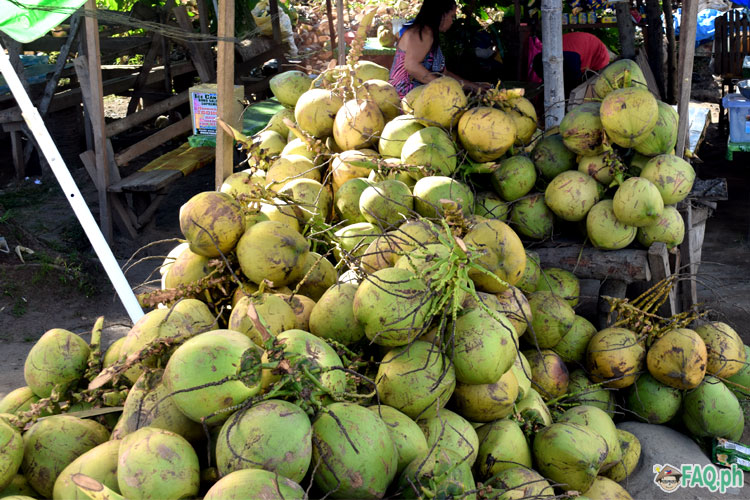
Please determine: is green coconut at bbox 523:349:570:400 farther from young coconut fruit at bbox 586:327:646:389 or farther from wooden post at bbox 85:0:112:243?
wooden post at bbox 85:0:112:243

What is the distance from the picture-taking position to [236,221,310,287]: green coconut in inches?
80.4

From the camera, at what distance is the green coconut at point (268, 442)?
4.27ft

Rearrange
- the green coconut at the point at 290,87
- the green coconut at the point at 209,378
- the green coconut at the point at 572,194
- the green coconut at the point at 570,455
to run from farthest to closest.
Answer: the green coconut at the point at 290,87 < the green coconut at the point at 572,194 < the green coconut at the point at 570,455 < the green coconut at the point at 209,378

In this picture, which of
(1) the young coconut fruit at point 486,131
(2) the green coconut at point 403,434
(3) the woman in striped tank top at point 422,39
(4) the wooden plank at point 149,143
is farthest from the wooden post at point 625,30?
(2) the green coconut at point 403,434

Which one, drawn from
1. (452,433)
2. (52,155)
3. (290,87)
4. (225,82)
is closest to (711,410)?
(452,433)

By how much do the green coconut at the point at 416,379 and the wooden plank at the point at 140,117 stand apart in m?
5.16

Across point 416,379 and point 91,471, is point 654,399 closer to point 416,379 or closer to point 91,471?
point 416,379

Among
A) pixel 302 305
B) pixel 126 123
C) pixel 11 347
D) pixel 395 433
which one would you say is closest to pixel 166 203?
pixel 126 123

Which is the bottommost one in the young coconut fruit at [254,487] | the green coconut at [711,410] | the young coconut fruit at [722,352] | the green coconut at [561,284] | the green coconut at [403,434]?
the green coconut at [711,410]

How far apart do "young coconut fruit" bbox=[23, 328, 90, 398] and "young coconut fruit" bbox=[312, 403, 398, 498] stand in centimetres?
85

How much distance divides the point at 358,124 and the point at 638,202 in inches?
49.3

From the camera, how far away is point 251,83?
8.36 meters

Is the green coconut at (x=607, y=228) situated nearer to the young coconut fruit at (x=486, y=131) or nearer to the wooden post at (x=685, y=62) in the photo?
the young coconut fruit at (x=486, y=131)

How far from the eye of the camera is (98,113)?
18.3 feet
